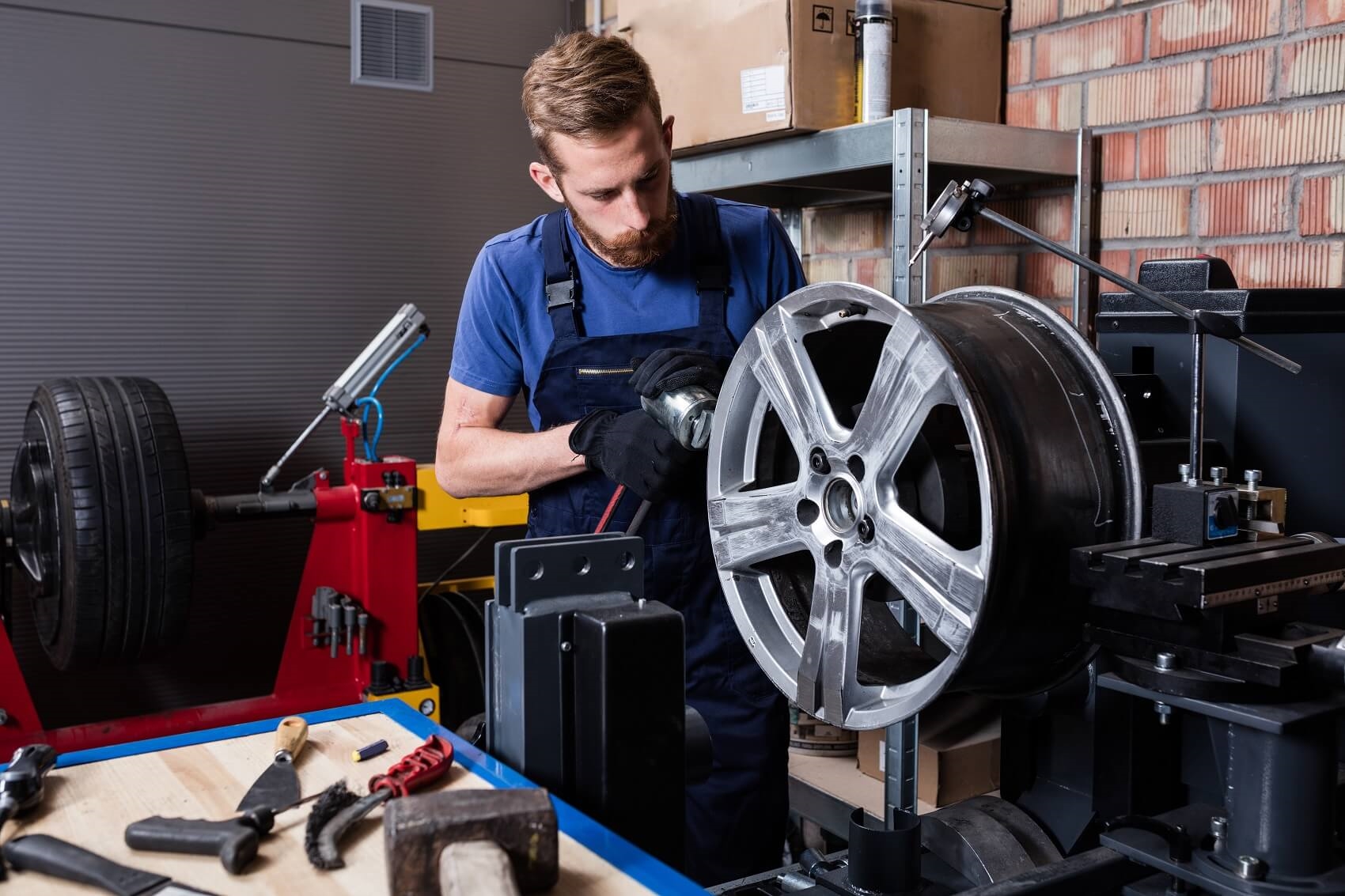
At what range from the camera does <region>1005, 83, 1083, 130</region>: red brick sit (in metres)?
2.17

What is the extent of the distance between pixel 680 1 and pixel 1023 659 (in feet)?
5.48

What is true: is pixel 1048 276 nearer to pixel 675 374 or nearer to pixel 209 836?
pixel 675 374

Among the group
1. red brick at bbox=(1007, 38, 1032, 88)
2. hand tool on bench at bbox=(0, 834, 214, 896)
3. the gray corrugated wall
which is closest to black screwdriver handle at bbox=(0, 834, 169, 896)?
hand tool on bench at bbox=(0, 834, 214, 896)

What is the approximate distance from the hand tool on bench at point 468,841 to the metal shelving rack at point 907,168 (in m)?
1.12

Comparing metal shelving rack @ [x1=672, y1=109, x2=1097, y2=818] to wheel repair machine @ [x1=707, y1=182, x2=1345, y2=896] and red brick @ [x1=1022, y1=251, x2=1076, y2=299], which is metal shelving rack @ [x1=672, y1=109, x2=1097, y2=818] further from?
wheel repair machine @ [x1=707, y1=182, x2=1345, y2=896]

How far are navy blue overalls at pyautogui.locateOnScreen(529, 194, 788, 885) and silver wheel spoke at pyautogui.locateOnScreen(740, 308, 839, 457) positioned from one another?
571 millimetres

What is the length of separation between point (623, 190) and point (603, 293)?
18 cm

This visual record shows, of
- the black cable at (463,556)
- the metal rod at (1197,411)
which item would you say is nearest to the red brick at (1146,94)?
the metal rod at (1197,411)

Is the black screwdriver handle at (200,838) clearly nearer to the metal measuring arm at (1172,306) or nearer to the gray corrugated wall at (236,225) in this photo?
the metal measuring arm at (1172,306)

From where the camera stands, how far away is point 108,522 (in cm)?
219

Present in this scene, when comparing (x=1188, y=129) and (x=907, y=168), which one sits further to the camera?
(x=1188, y=129)

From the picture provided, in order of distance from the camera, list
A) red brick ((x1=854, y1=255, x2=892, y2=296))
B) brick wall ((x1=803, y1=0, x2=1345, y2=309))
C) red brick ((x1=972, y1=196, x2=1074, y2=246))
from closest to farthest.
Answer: brick wall ((x1=803, y1=0, x2=1345, y2=309)) < red brick ((x1=972, y1=196, x2=1074, y2=246)) < red brick ((x1=854, y1=255, x2=892, y2=296))

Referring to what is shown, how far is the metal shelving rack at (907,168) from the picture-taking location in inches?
73.9

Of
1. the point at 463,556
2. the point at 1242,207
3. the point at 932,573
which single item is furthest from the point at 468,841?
the point at 463,556
